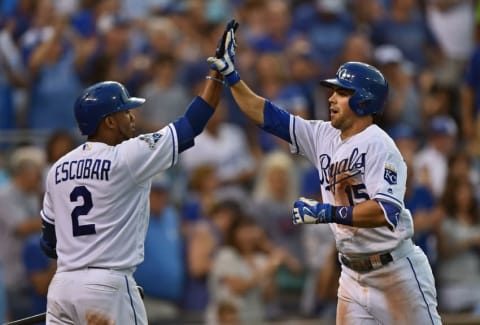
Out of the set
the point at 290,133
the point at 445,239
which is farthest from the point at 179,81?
the point at 290,133

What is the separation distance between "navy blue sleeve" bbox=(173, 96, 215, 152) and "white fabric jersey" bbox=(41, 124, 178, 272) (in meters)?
0.14

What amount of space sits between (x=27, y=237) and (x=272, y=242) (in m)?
2.14

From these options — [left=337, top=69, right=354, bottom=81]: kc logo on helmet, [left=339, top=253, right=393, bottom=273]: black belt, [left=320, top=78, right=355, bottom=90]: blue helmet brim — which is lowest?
[left=339, top=253, right=393, bottom=273]: black belt

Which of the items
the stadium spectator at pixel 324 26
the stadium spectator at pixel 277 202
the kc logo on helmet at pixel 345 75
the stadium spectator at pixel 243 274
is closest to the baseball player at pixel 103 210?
the kc logo on helmet at pixel 345 75

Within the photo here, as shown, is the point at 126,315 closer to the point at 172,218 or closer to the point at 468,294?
the point at 172,218

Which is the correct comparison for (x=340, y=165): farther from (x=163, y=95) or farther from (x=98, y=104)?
(x=163, y=95)

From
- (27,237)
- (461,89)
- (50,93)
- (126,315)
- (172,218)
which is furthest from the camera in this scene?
(461,89)

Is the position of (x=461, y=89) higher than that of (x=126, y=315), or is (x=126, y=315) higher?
(x=461, y=89)

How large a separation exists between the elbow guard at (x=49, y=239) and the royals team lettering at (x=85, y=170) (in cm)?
49

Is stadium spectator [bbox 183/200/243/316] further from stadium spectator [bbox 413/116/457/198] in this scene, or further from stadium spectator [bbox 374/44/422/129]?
stadium spectator [bbox 374/44/422/129]

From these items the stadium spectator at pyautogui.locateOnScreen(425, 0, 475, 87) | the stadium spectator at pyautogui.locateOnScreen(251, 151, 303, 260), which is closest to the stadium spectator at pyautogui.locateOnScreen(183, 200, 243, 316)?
the stadium spectator at pyautogui.locateOnScreen(251, 151, 303, 260)

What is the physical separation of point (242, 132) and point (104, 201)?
16.2 ft

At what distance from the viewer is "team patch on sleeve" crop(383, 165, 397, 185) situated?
5910 mm

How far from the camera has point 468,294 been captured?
10.1 meters
